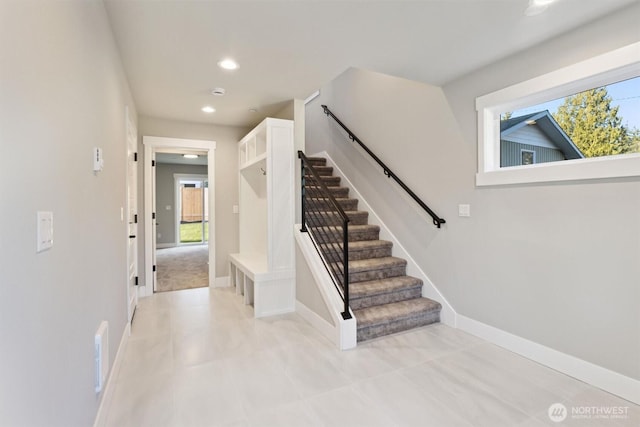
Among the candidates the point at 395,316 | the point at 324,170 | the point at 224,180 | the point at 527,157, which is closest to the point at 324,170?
the point at 324,170

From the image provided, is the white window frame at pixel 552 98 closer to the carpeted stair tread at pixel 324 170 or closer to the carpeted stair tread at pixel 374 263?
the carpeted stair tread at pixel 374 263

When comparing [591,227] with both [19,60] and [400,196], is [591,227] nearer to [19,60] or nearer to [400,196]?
[400,196]

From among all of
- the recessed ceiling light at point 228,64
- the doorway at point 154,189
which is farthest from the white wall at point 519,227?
the doorway at point 154,189

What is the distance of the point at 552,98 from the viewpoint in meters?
2.34

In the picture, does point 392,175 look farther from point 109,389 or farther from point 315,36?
point 109,389

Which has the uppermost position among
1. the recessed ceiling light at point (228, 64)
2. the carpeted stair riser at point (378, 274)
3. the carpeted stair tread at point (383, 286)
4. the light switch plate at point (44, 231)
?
the recessed ceiling light at point (228, 64)

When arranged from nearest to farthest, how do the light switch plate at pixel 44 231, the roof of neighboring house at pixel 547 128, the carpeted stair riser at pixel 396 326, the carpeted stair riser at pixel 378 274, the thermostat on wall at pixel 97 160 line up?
the light switch plate at pixel 44 231 < the thermostat on wall at pixel 97 160 < the roof of neighboring house at pixel 547 128 < the carpeted stair riser at pixel 396 326 < the carpeted stair riser at pixel 378 274

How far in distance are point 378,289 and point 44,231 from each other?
8.69 ft

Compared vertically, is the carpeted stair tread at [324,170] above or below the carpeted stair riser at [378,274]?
above

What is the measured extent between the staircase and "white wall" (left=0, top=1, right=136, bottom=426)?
77.6 inches

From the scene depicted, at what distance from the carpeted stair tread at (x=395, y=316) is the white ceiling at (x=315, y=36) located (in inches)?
88.1

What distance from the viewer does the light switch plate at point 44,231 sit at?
37.3 inches

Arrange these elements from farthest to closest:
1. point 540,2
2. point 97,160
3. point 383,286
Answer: point 383,286, point 540,2, point 97,160

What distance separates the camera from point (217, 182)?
468 centimetres
